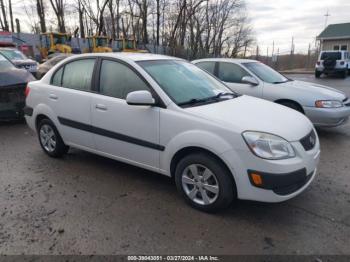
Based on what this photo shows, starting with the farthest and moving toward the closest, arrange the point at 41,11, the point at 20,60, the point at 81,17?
the point at 81,17, the point at 41,11, the point at 20,60

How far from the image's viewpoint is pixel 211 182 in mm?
3219

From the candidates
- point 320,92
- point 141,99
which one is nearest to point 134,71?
point 141,99

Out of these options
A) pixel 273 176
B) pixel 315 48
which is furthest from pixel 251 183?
pixel 315 48

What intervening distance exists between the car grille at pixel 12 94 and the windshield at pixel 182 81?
175 inches

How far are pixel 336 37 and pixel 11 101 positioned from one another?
37100 mm

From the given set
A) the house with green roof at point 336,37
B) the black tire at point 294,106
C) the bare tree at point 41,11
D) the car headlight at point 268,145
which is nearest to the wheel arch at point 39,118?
the car headlight at point 268,145

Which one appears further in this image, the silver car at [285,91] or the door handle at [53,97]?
the silver car at [285,91]

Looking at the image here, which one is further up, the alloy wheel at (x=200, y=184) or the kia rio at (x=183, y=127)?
the kia rio at (x=183, y=127)

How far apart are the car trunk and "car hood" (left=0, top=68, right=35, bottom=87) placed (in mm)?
138

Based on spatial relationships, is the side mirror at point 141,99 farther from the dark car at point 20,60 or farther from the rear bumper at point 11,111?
the dark car at point 20,60

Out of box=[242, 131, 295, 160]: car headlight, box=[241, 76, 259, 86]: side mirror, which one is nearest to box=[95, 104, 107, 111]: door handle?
box=[242, 131, 295, 160]: car headlight

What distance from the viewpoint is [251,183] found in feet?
9.65

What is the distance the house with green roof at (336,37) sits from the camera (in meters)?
34.9

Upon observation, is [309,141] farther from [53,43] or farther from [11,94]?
[53,43]
